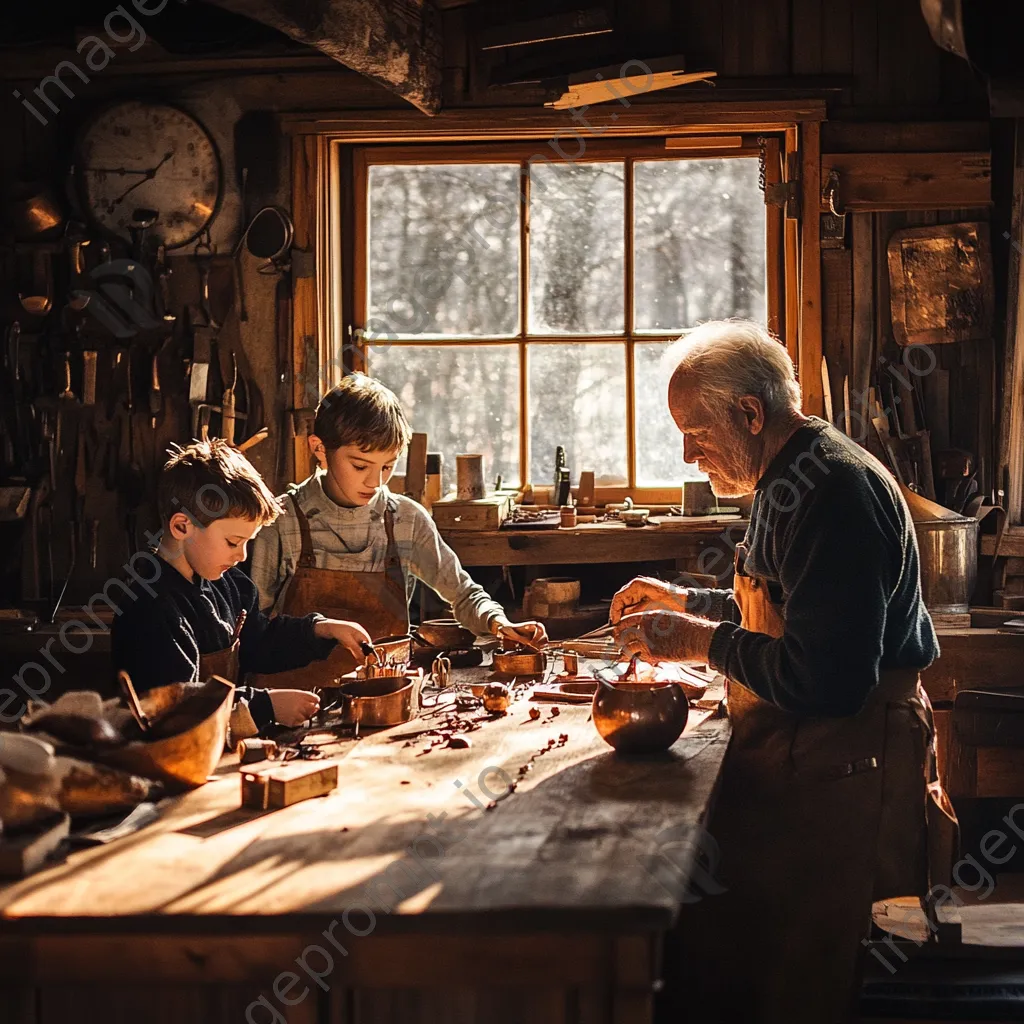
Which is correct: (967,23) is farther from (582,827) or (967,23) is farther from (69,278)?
(69,278)

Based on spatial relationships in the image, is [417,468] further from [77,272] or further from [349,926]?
[349,926]

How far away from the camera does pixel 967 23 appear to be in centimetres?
248

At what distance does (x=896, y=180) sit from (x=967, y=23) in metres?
2.55

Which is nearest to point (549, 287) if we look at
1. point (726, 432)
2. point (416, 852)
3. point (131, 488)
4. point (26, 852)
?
point (131, 488)

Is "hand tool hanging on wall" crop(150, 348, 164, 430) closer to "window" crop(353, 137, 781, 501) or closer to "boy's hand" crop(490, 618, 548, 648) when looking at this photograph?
"window" crop(353, 137, 781, 501)

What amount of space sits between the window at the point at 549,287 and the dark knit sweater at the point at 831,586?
2327mm

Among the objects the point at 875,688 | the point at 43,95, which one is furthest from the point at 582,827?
the point at 43,95

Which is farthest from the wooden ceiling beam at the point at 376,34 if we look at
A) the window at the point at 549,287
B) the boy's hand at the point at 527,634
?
the boy's hand at the point at 527,634

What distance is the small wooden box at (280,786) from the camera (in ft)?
7.88

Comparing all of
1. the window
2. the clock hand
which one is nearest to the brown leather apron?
the window

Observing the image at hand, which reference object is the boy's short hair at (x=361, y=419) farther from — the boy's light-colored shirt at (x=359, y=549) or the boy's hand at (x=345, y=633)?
the boy's hand at (x=345, y=633)

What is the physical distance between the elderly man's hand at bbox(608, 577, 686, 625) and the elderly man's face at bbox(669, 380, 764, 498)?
0.53 metres

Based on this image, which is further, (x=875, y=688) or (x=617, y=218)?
(x=617, y=218)

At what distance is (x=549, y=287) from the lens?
532 cm
